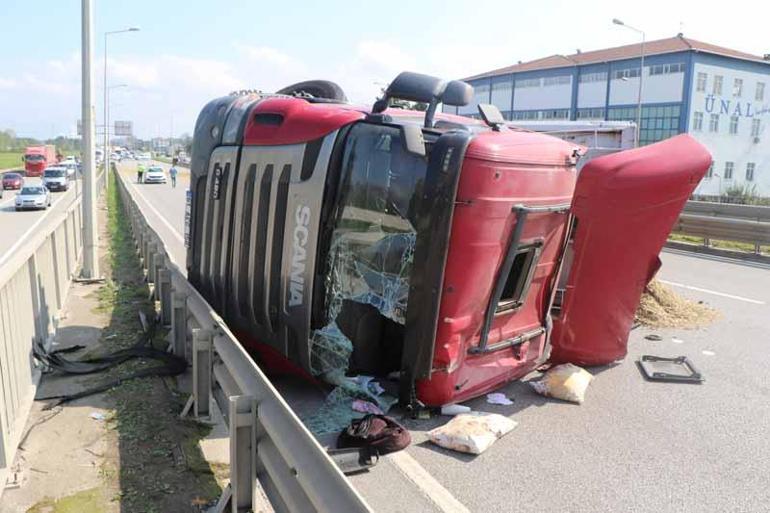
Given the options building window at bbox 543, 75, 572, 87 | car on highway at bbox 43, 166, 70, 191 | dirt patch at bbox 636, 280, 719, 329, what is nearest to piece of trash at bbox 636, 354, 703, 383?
dirt patch at bbox 636, 280, 719, 329

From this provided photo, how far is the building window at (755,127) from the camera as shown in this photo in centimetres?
6656

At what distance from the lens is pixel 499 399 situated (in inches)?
212

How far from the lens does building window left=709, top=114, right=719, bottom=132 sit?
62.2 meters

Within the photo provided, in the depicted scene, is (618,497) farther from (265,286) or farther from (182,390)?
(182,390)

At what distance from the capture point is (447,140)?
4426 millimetres

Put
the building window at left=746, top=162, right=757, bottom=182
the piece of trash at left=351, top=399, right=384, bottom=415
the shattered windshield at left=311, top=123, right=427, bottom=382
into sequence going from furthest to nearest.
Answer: the building window at left=746, top=162, right=757, bottom=182, the piece of trash at left=351, top=399, right=384, bottom=415, the shattered windshield at left=311, top=123, right=427, bottom=382

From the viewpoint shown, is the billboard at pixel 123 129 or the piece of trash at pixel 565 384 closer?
the piece of trash at pixel 565 384

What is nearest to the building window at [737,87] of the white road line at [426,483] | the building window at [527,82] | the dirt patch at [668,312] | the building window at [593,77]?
the building window at [593,77]

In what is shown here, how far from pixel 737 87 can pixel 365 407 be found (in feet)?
229

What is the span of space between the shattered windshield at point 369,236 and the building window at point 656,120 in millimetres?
60816

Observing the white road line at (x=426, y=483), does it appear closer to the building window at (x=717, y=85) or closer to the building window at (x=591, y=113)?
the building window at (x=591, y=113)

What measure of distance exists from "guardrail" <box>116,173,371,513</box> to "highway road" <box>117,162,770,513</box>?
921 mm

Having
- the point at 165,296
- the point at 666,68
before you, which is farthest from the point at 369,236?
the point at 666,68

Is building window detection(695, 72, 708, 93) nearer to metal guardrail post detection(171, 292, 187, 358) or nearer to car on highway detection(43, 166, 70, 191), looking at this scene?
car on highway detection(43, 166, 70, 191)
